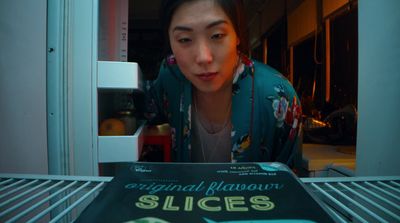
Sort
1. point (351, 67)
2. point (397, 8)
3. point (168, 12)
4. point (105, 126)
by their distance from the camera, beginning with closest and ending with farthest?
point (397, 8), point (105, 126), point (168, 12), point (351, 67)

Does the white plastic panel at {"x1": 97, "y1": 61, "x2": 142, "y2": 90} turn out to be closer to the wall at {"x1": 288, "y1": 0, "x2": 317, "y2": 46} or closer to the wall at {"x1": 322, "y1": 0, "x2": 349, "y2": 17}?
the wall at {"x1": 322, "y1": 0, "x2": 349, "y2": 17}

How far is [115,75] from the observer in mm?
777

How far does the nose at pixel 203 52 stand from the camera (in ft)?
3.13

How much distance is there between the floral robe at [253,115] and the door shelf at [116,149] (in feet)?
1.30

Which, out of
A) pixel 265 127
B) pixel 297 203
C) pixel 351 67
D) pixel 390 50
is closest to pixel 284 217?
pixel 297 203

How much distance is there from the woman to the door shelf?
1.14 ft

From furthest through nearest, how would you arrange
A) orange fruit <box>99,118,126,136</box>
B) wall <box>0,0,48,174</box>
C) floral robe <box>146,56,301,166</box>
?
1. floral robe <box>146,56,301,166</box>
2. orange fruit <box>99,118,126,136</box>
3. wall <box>0,0,48,174</box>

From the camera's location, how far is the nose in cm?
95

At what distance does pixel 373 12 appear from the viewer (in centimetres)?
69

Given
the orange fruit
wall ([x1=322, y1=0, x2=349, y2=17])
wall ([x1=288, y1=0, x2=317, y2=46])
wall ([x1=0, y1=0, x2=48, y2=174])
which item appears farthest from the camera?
wall ([x1=288, y1=0, x2=317, y2=46])

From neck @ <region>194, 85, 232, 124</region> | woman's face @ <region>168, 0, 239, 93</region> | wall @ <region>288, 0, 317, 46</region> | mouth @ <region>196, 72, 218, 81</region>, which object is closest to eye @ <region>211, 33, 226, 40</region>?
woman's face @ <region>168, 0, 239, 93</region>

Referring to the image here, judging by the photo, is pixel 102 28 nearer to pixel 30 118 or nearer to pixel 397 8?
pixel 30 118

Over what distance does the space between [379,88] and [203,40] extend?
508 millimetres

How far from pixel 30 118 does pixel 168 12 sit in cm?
58
